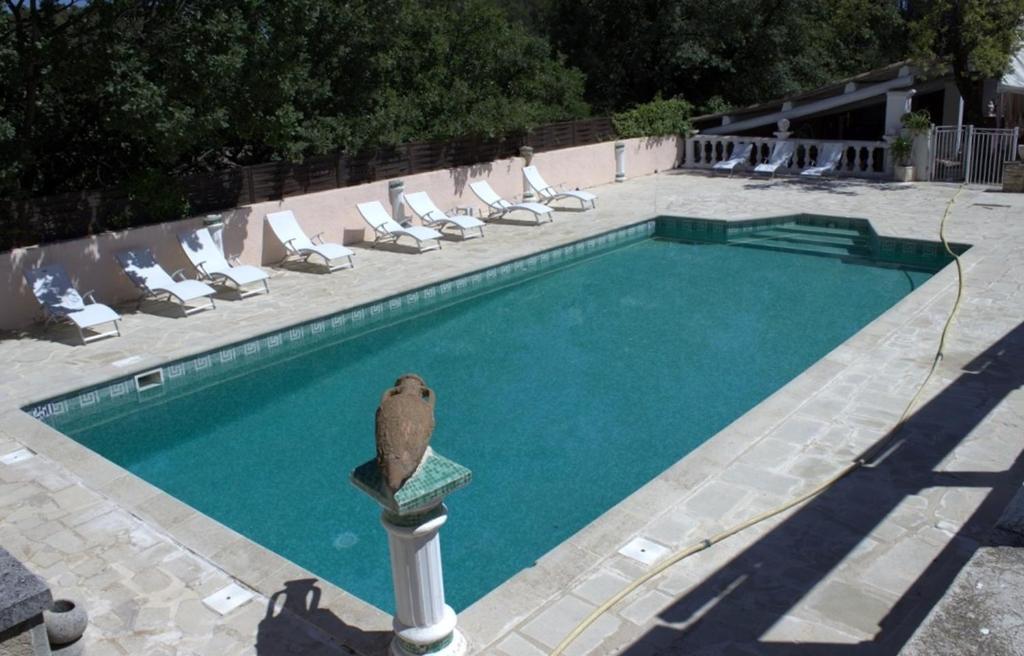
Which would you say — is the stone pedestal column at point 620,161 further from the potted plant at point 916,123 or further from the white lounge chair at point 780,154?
the potted plant at point 916,123

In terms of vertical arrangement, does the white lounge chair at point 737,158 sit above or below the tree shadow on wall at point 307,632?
above

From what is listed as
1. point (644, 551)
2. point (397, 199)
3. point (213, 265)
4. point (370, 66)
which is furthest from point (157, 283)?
point (644, 551)

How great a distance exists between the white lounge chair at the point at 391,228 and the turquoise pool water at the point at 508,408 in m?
2.13

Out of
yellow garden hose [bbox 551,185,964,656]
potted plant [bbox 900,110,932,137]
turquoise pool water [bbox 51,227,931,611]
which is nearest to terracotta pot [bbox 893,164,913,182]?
potted plant [bbox 900,110,932,137]

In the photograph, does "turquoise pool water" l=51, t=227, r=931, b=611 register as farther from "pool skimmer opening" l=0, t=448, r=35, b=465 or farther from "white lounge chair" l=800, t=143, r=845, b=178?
"white lounge chair" l=800, t=143, r=845, b=178

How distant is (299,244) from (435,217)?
2809 mm

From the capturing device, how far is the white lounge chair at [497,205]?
1675 centimetres

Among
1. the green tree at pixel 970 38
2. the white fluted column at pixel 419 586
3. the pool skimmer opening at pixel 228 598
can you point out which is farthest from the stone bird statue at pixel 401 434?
the green tree at pixel 970 38

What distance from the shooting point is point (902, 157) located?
19.5 m

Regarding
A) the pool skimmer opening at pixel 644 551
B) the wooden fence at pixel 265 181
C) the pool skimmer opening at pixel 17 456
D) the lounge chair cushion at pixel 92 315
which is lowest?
the pool skimmer opening at pixel 644 551

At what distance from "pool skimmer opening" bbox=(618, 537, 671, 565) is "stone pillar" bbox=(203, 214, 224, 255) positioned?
933 centimetres

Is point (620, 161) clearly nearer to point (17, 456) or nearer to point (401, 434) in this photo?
point (17, 456)

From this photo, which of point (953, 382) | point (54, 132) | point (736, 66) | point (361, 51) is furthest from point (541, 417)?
point (736, 66)

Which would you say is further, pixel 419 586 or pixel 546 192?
pixel 546 192
